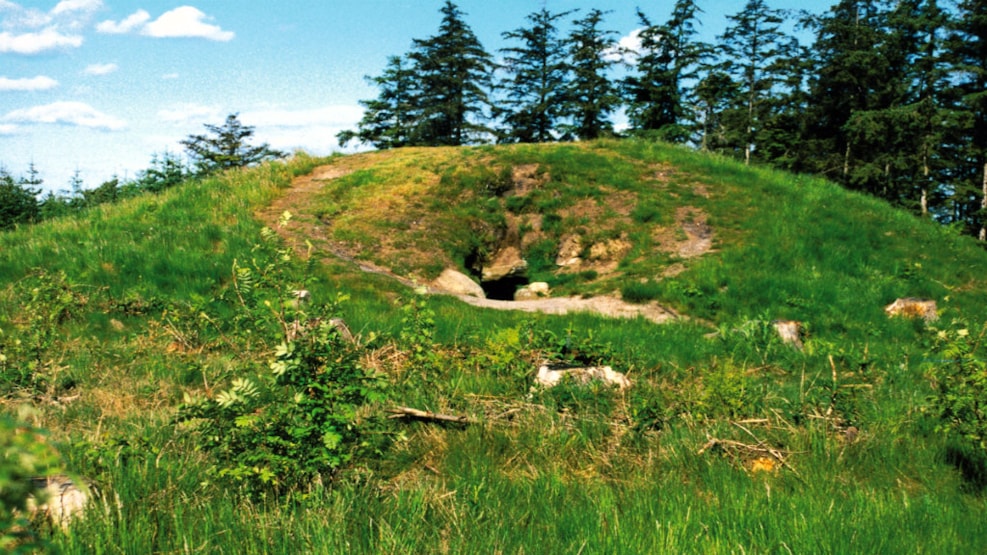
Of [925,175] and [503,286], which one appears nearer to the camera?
[503,286]

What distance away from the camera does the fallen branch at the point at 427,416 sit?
452 cm

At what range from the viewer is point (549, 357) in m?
6.76

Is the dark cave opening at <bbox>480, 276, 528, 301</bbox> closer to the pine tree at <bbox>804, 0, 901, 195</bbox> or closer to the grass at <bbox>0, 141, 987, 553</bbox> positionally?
the grass at <bbox>0, 141, 987, 553</bbox>

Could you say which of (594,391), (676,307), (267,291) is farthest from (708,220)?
(267,291)

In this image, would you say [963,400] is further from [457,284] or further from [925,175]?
[925,175]

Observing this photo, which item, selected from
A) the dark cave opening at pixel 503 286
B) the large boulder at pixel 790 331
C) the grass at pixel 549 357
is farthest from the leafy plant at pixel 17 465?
the dark cave opening at pixel 503 286

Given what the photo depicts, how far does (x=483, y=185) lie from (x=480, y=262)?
2903 millimetres

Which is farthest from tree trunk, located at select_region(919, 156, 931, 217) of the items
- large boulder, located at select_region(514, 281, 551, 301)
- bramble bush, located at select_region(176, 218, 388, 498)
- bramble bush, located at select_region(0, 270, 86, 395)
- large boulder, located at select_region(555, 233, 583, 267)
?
bramble bush, located at select_region(0, 270, 86, 395)

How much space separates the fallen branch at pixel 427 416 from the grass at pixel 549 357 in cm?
7

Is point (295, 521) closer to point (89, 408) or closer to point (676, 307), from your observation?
point (89, 408)

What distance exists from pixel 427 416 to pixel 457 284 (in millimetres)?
8672

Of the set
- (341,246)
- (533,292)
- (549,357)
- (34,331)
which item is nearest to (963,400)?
(549,357)

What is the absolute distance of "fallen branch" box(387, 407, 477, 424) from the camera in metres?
4.52

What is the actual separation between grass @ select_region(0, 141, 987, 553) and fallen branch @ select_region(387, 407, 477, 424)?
0.07 metres
